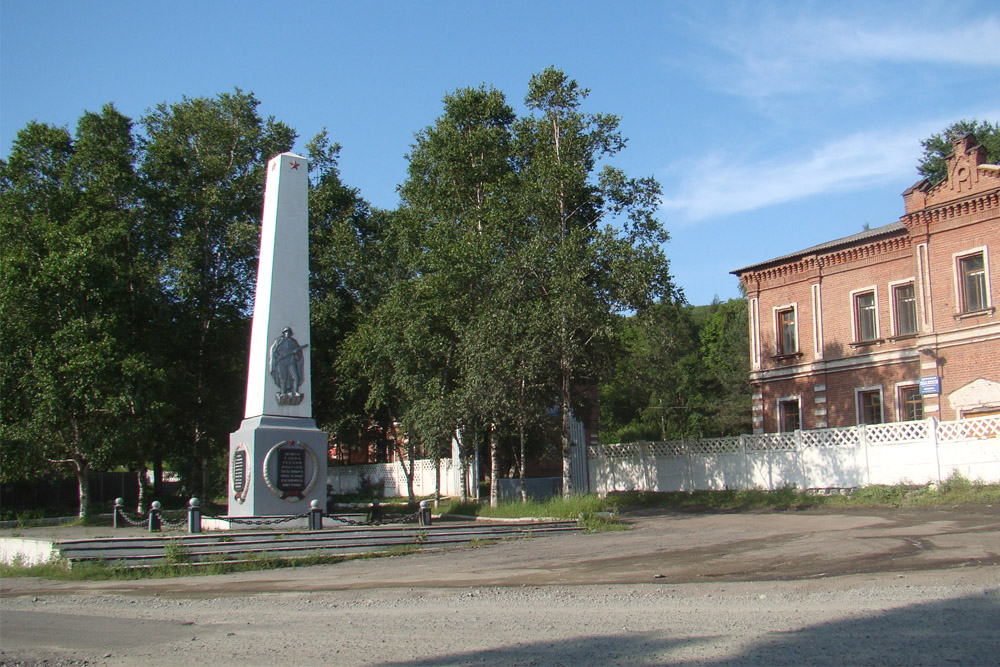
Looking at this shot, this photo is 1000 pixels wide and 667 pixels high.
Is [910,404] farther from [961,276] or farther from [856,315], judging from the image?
[961,276]

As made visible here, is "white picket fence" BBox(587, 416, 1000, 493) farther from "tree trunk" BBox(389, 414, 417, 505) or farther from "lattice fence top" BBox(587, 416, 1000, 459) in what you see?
"tree trunk" BBox(389, 414, 417, 505)

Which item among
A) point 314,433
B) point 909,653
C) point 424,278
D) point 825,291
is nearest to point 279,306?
point 314,433

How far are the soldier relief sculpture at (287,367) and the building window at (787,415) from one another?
774 inches

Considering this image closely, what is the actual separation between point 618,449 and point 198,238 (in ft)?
58.0

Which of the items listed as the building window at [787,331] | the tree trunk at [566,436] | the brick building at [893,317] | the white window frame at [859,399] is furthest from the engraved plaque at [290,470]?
the building window at [787,331]

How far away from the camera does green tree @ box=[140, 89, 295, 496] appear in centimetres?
3228

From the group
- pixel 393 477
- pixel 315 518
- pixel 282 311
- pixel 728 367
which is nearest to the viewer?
pixel 315 518

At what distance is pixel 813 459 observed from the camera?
960 inches

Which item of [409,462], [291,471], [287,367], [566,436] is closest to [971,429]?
[566,436]

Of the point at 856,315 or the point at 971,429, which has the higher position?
the point at 856,315

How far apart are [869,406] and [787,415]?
3.61m

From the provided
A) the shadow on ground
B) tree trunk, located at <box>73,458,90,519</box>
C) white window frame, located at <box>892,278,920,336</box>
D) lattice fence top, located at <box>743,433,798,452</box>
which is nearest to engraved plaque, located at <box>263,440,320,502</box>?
tree trunk, located at <box>73,458,90,519</box>

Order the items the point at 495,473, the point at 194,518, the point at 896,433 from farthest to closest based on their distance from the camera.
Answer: the point at 495,473, the point at 896,433, the point at 194,518

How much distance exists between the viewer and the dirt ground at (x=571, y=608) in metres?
6.82
